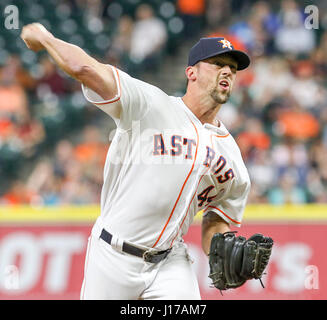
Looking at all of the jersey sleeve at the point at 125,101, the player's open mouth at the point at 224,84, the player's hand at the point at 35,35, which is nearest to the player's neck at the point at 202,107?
the player's open mouth at the point at 224,84

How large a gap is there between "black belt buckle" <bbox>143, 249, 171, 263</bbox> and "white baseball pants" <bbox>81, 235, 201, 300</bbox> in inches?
0.9

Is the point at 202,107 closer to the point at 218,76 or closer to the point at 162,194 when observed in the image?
the point at 218,76

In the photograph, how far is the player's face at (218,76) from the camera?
3.72 meters

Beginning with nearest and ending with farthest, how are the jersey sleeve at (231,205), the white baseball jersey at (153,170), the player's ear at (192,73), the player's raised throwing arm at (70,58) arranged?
the player's raised throwing arm at (70,58)
the white baseball jersey at (153,170)
the player's ear at (192,73)
the jersey sleeve at (231,205)

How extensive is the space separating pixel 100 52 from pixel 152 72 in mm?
877

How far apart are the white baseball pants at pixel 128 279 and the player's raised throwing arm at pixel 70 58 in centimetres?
97

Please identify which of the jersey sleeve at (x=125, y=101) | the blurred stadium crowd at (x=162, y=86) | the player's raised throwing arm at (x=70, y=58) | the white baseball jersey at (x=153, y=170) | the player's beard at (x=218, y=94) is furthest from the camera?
the blurred stadium crowd at (x=162, y=86)

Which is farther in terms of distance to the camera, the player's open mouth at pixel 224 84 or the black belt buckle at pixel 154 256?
the player's open mouth at pixel 224 84

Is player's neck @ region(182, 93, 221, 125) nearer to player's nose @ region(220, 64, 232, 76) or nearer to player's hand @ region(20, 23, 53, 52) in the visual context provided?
player's nose @ region(220, 64, 232, 76)

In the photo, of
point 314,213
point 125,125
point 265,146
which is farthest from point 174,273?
point 265,146

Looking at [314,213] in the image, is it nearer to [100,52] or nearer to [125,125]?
[125,125]

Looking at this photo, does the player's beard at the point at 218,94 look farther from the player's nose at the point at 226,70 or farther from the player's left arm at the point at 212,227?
the player's left arm at the point at 212,227

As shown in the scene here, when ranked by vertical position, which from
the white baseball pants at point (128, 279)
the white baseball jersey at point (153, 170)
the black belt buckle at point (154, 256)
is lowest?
the white baseball pants at point (128, 279)

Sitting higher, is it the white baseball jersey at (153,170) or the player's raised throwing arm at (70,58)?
the player's raised throwing arm at (70,58)
